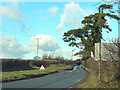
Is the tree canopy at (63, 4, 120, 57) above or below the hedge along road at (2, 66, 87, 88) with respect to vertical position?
above

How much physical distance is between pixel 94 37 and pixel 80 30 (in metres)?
4.09

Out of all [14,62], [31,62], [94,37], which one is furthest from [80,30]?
[31,62]

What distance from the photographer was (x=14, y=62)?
4134 centimetres

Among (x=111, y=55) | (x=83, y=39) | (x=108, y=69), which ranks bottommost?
(x=108, y=69)

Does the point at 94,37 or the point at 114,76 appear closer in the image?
the point at 114,76

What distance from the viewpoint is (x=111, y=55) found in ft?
42.0

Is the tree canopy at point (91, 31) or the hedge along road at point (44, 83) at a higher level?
the tree canopy at point (91, 31)

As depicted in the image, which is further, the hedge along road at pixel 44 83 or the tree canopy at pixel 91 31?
the tree canopy at pixel 91 31

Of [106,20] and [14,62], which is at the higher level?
[106,20]

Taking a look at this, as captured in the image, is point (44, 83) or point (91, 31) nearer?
point (44, 83)

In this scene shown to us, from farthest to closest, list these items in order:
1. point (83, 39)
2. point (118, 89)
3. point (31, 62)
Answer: point (31, 62)
point (83, 39)
point (118, 89)

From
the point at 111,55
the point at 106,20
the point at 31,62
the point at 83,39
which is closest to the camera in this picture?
the point at 111,55

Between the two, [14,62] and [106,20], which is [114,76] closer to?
[106,20]

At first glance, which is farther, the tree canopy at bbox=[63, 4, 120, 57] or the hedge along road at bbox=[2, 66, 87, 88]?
the tree canopy at bbox=[63, 4, 120, 57]
